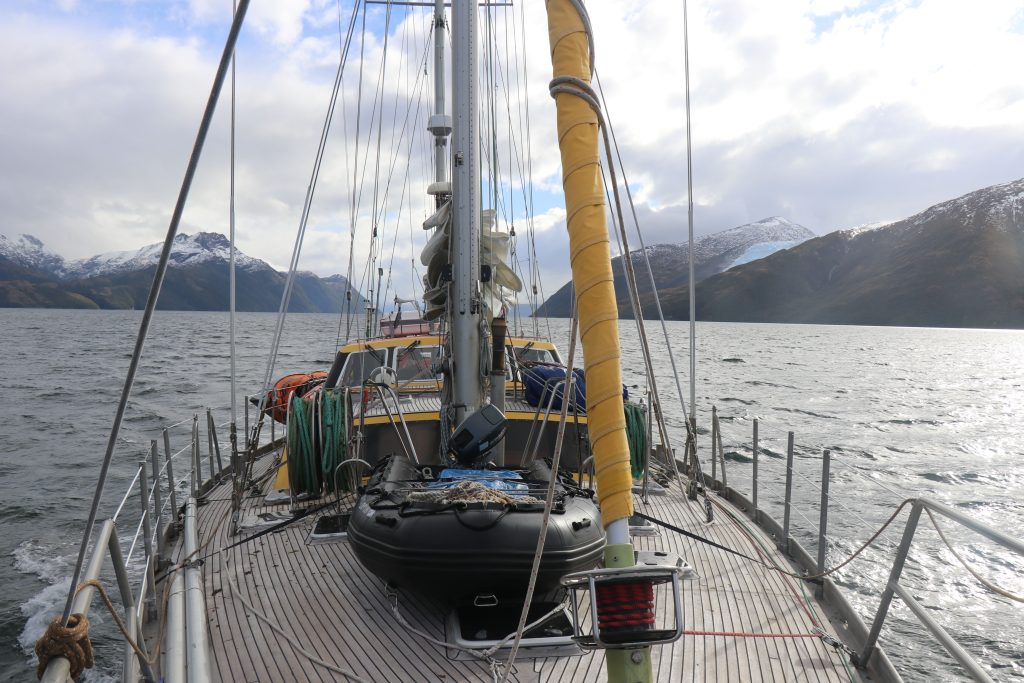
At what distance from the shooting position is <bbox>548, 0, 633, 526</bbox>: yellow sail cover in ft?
6.46

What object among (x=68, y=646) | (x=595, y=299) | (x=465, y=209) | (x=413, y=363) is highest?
(x=465, y=209)

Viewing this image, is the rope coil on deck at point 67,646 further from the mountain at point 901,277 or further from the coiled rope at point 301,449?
the mountain at point 901,277

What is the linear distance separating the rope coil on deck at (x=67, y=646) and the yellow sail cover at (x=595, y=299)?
5.31 ft

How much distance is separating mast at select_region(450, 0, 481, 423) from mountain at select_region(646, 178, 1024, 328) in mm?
150187

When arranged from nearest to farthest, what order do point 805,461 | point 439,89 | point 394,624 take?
point 394,624, point 439,89, point 805,461

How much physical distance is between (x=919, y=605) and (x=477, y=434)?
3190 mm

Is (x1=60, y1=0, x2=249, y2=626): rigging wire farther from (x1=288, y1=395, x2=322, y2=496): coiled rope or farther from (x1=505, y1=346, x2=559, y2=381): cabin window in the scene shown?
(x1=505, y1=346, x2=559, y2=381): cabin window

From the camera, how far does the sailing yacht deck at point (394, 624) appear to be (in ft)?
11.1

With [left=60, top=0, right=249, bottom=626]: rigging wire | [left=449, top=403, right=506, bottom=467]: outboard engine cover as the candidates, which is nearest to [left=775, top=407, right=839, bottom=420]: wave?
[left=449, top=403, right=506, bottom=467]: outboard engine cover

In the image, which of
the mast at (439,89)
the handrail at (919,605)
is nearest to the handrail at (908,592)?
the handrail at (919,605)

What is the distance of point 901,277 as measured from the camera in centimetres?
14512

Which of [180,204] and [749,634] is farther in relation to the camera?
[749,634]

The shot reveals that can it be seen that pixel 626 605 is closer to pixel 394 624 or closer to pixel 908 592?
pixel 908 592

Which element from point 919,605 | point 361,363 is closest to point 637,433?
point 919,605
